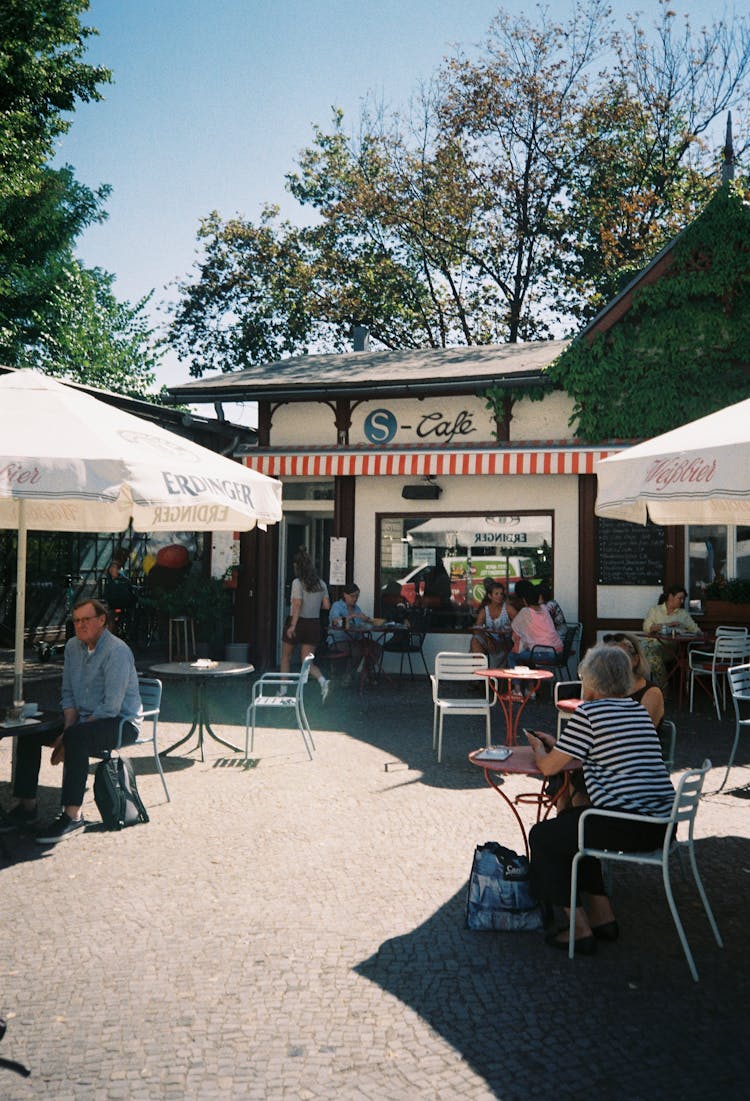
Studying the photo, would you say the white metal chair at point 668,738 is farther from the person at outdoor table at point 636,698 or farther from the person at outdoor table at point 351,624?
the person at outdoor table at point 351,624

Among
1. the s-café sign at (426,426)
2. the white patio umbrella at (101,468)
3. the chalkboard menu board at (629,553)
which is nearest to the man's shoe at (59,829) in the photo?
the white patio umbrella at (101,468)

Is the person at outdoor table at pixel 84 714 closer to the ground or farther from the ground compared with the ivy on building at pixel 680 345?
closer to the ground

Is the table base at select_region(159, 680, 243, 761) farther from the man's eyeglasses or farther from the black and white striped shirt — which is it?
the black and white striped shirt

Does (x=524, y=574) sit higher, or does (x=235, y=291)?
(x=235, y=291)

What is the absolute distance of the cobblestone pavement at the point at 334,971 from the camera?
123 inches

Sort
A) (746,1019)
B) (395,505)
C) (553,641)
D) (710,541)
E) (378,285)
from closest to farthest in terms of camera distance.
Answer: (746,1019) → (553,641) → (710,541) → (395,505) → (378,285)

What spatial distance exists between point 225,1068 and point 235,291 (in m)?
25.6

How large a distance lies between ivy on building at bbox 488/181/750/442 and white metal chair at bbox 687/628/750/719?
3.16 metres

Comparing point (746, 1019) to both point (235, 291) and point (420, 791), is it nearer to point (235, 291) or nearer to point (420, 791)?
point (420, 791)

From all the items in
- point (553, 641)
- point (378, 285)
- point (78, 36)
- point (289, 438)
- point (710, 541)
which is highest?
point (78, 36)

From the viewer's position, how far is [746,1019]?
351cm

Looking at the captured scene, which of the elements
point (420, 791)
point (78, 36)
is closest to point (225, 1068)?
point (420, 791)

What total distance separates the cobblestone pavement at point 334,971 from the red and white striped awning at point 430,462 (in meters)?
6.62

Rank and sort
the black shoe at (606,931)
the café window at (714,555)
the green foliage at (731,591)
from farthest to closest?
the café window at (714,555)
the green foliage at (731,591)
the black shoe at (606,931)
